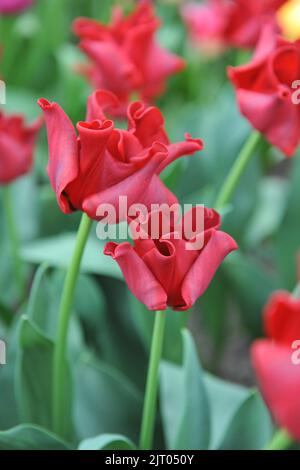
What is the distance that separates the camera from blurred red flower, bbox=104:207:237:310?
1.50 ft

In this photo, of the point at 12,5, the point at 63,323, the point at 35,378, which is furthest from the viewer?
the point at 12,5

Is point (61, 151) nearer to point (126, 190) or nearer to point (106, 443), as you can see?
point (126, 190)

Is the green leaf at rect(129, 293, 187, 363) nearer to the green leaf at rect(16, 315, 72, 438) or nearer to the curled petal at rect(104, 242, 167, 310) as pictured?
the green leaf at rect(16, 315, 72, 438)

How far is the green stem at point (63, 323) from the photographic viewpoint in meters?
0.51

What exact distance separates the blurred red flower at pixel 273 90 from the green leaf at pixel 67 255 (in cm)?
28

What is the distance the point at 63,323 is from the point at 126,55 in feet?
1.16

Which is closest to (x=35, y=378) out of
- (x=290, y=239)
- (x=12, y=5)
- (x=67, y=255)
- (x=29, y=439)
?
(x=29, y=439)

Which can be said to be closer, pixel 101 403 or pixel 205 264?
pixel 205 264

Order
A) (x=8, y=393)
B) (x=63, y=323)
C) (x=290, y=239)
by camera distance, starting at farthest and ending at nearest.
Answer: (x=290, y=239) < (x=8, y=393) < (x=63, y=323)

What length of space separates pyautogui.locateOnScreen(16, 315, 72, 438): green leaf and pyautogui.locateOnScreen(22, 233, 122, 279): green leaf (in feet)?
0.60

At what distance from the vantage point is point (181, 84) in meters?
1.63

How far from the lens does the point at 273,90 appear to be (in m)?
0.61

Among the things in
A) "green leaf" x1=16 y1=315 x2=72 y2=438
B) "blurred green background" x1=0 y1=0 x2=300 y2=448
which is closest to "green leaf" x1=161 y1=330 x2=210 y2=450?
"blurred green background" x1=0 y1=0 x2=300 y2=448

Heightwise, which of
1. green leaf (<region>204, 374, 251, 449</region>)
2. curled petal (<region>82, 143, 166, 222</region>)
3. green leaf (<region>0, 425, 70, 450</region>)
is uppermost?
curled petal (<region>82, 143, 166, 222</region>)
